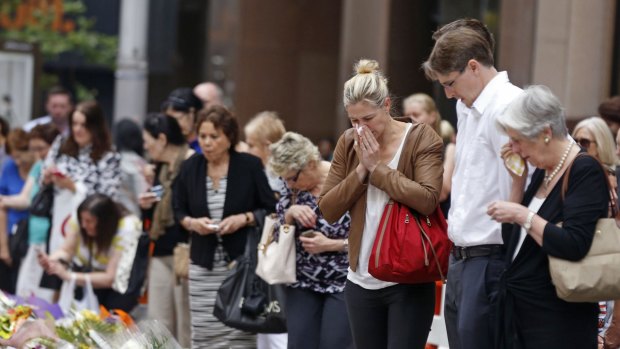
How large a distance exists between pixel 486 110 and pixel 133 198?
21.6 ft

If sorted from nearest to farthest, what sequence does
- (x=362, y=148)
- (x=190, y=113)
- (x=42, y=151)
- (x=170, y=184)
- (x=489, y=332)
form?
(x=489, y=332) < (x=362, y=148) < (x=170, y=184) < (x=190, y=113) < (x=42, y=151)

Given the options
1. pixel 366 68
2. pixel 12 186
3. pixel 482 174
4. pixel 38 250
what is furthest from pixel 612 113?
pixel 12 186

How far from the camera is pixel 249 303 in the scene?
822 cm

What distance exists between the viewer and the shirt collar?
18.8 ft

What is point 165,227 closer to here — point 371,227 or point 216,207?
point 216,207

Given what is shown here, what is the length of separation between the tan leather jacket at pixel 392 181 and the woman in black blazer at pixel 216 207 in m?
2.31

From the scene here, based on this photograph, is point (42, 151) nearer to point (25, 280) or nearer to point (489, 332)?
point (25, 280)

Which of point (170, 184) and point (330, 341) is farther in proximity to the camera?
point (170, 184)

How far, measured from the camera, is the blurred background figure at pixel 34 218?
11.3m

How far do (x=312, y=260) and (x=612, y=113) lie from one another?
2.56 metres

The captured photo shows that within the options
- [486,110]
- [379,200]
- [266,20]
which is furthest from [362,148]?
[266,20]

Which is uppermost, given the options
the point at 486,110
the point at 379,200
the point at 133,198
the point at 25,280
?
the point at 486,110

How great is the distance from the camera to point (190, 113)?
10531mm

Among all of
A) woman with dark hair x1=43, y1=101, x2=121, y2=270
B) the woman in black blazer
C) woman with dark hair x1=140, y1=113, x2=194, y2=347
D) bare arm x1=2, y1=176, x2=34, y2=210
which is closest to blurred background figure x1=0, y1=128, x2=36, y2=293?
bare arm x1=2, y1=176, x2=34, y2=210
